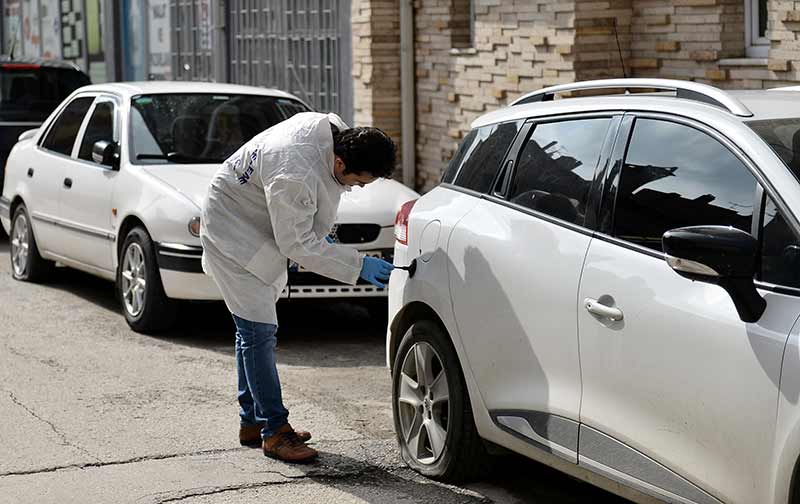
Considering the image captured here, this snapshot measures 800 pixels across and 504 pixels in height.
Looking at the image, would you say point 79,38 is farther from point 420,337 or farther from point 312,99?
point 420,337

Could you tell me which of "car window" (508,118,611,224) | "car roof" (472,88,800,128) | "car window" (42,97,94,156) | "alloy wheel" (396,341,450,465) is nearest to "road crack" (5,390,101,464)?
"alloy wheel" (396,341,450,465)

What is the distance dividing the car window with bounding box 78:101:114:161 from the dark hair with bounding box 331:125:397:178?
4891mm

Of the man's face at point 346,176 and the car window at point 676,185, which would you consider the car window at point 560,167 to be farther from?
the man's face at point 346,176

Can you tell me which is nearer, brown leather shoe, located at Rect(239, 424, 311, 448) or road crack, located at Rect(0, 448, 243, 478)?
road crack, located at Rect(0, 448, 243, 478)

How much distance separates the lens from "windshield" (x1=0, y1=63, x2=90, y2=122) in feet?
50.0

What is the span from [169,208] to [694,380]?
5.48 m

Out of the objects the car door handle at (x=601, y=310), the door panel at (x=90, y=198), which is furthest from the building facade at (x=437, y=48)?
the car door handle at (x=601, y=310)

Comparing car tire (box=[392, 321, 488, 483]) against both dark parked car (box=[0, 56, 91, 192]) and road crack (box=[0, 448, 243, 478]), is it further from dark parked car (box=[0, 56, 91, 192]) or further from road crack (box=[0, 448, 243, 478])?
dark parked car (box=[0, 56, 91, 192])

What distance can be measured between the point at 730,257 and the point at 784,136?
25.4 inches

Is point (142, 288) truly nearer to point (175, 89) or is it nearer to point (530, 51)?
point (175, 89)

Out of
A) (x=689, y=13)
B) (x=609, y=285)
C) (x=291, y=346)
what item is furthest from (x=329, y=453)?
(x=689, y=13)

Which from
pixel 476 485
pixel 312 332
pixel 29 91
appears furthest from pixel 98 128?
pixel 476 485

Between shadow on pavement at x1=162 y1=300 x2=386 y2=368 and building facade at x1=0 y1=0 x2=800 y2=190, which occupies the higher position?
building facade at x1=0 y1=0 x2=800 y2=190

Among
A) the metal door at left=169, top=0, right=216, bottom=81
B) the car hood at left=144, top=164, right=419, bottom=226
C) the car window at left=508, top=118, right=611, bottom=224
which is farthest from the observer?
the metal door at left=169, top=0, right=216, bottom=81
